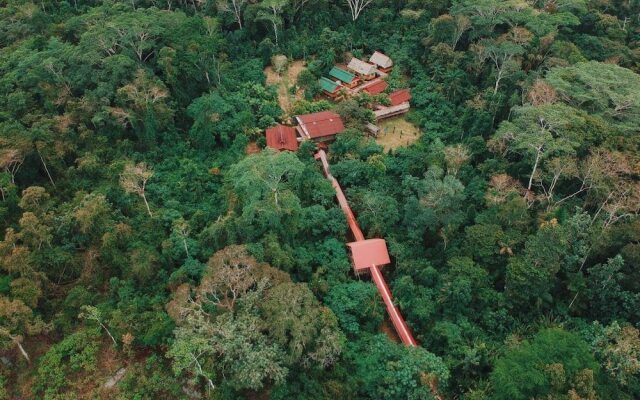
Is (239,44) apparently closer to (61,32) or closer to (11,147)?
(61,32)

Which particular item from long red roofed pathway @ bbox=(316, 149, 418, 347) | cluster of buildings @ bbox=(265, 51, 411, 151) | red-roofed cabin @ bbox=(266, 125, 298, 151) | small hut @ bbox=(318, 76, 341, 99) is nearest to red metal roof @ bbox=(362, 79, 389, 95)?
cluster of buildings @ bbox=(265, 51, 411, 151)

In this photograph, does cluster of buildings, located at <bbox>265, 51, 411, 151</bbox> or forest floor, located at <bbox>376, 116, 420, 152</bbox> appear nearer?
cluster of buildings, located at <bbox>265, 51, 411, 151</bbox>

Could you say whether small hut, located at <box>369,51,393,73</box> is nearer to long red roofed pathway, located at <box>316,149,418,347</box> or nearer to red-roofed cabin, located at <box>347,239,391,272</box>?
long red roofed pathway, located at <box>316,149,418,347</box>

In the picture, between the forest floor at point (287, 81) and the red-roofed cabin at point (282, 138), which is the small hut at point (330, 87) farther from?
the red-roofed cabin at point (282, 138)

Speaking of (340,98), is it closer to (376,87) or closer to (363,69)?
(376,87)

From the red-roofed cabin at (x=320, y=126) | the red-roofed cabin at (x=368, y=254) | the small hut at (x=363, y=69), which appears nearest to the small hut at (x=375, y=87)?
the small hut at (x=363, y=69)

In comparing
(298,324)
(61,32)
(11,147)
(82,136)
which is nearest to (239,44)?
(61,32)

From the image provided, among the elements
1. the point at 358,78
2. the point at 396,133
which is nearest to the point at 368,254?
the point at 396,133
